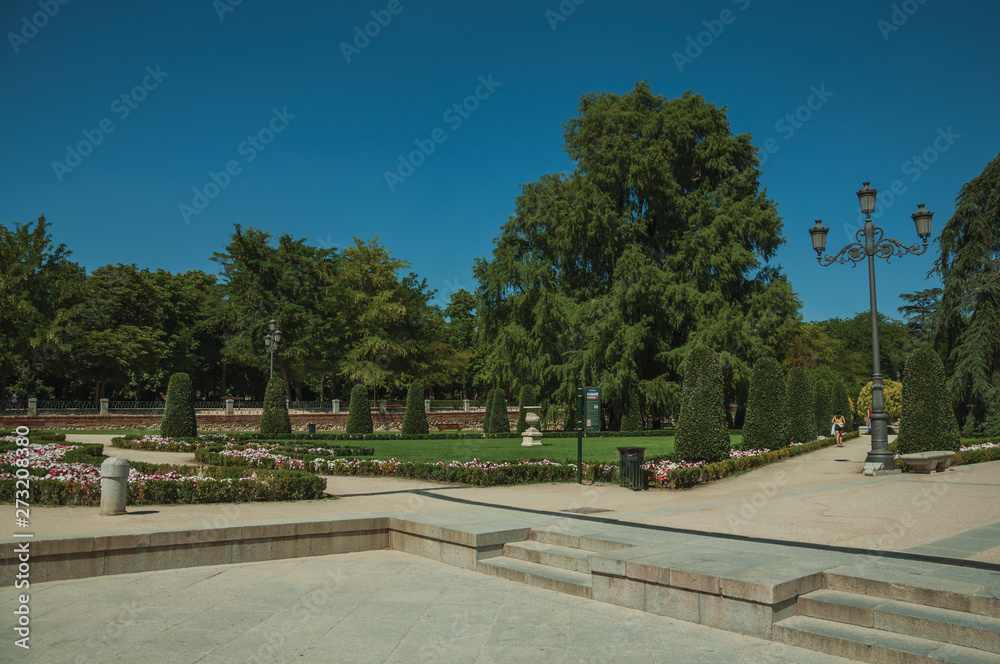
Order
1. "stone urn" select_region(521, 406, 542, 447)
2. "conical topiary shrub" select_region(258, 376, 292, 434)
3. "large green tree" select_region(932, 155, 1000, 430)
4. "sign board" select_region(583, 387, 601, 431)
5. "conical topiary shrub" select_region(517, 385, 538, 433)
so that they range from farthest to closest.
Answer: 1. "conical topiary shrub" select_region(517, 385, 538, 433)
2. "conical topiary shrub" select_region(258, 376, 292, 434)
3. "stone urn" select_region(521, 406, 542, 447)
4. "large green tree" select_region(932, 155, 1000, 430)
5. "sign board" select_region(583, 387, 601, 431)

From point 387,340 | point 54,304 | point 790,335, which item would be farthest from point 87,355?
point 790,335

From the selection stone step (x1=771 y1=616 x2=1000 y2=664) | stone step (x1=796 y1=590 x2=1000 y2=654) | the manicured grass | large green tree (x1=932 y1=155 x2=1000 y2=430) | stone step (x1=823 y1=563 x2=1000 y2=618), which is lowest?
the manicured grass

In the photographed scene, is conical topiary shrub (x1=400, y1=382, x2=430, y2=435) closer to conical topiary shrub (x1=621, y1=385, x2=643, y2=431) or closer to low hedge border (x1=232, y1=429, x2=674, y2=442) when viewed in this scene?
low hedge border (x1=232, y1=429, x2=674, y2=442)

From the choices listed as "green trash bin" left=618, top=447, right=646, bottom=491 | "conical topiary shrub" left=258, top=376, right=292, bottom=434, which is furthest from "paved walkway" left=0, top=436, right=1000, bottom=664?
"conical topiary shrub" left=258, top=376, right=292, bottom=434

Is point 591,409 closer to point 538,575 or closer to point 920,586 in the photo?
point 538,575

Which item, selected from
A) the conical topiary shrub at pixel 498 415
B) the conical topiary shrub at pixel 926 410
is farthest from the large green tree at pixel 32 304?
the conical topiary shrub at pixel 926 410

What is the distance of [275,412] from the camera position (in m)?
27.9

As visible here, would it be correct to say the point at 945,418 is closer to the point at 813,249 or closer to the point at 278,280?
the point at 813,249

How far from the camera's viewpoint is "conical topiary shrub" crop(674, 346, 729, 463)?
14844 millimetres

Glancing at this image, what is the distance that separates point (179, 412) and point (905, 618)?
2492 cm

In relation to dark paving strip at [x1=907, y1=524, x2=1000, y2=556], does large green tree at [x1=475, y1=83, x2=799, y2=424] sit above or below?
above

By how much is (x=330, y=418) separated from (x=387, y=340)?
721 centimetres

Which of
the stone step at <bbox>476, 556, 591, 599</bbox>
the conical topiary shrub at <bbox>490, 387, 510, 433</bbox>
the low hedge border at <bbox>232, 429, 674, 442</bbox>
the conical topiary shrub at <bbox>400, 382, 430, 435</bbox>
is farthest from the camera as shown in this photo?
the conical topiary shrub at <bbox>490, 387, 510, 433</bbox>

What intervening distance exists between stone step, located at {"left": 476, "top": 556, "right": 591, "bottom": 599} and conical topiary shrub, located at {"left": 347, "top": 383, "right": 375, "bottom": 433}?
23266 millimetres
